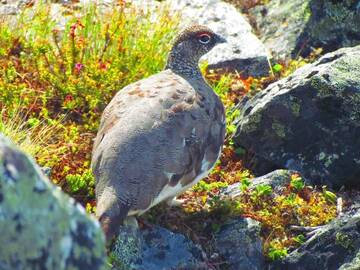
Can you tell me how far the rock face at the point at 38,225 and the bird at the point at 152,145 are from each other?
2.05m

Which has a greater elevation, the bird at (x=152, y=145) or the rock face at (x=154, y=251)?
the bird at (x=152, y=145)

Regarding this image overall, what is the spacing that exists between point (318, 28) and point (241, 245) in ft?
12.9

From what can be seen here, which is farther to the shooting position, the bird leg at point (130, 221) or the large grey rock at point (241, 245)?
the large grey rock at point (241, 245)

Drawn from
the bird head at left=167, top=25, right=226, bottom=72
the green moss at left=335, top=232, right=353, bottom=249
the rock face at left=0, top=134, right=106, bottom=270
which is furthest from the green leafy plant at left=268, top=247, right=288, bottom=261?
the rock face at left=0, top=134, right=106, bottom=270

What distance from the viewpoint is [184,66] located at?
7297 millimetres

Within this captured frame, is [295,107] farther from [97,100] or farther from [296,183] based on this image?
[97,100]

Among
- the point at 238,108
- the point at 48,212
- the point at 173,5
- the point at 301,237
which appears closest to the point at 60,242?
the point at 48,212

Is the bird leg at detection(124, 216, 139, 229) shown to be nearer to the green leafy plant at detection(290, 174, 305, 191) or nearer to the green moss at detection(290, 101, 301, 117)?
the green leafy plant at detection(290, 174, 305, 191)

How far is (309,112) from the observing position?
24.6 ft

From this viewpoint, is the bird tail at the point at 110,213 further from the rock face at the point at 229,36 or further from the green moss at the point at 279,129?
the rock face at the point at 229,36

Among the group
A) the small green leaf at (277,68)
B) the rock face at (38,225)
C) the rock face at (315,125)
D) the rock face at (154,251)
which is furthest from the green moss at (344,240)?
the small green leaf at (277,68)

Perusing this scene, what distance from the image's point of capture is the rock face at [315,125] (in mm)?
7375

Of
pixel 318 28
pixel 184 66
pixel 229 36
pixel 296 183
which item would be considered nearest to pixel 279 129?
pixel 296 183

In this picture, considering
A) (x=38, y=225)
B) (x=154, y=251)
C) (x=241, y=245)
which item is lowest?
(x=241, y=245)
